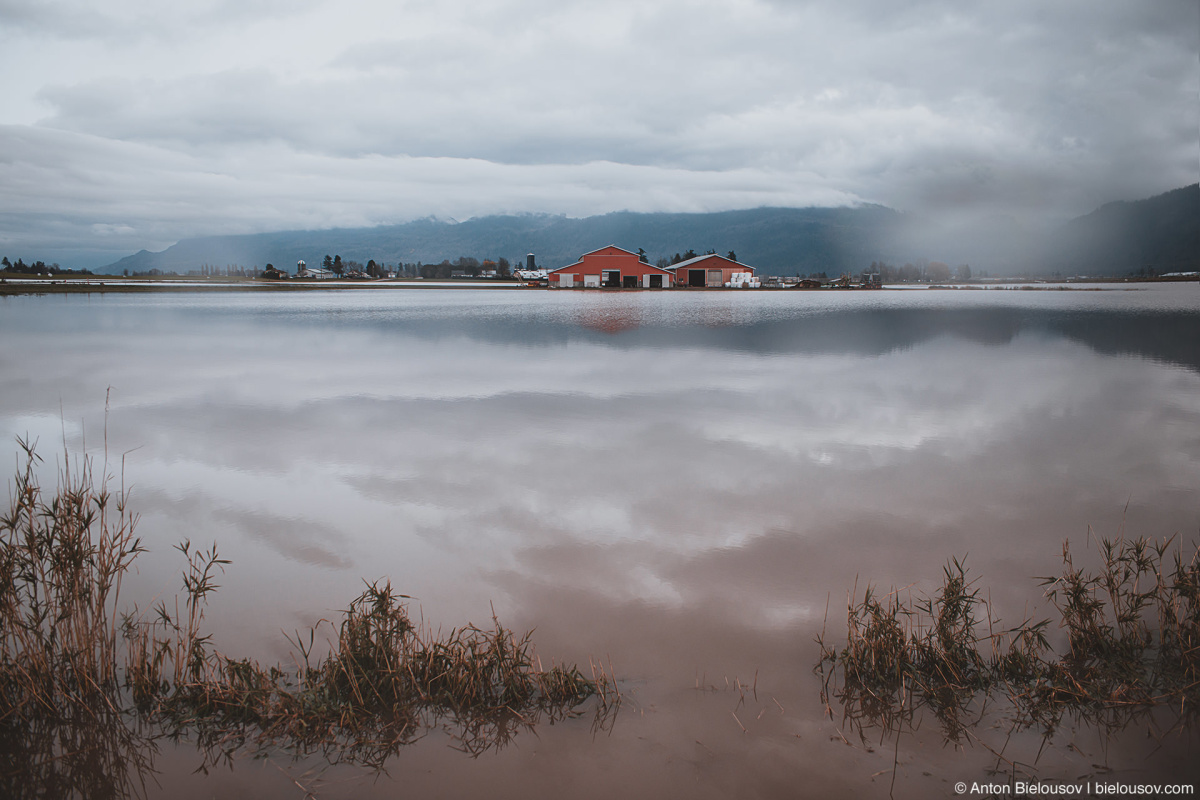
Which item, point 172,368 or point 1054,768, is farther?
point 172,368

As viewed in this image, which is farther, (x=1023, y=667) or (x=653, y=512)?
(x=653, y=512)

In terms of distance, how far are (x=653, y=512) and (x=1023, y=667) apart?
3.42 metres

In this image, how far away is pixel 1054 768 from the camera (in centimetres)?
346

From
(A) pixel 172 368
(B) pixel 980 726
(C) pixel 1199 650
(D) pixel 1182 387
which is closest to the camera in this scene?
(B) pixel 980 726

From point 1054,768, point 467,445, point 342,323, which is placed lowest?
point 1054,768

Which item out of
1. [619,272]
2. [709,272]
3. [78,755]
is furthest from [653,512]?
[709,272]

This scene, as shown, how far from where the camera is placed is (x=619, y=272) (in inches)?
2694

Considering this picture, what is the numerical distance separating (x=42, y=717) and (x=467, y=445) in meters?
5.90

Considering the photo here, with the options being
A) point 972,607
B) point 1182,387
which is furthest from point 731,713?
point 1182,387

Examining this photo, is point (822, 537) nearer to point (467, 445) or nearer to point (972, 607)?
point (972, 607)

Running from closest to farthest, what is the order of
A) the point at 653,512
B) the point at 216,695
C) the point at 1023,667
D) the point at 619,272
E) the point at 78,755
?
the point at 78,755, the point at 216,695, the point at 1023,667, the point at 653,512, the point at 619,272

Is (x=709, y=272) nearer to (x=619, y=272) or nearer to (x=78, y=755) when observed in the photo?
(x=619, y=272)

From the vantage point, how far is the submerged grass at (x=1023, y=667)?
3877mm

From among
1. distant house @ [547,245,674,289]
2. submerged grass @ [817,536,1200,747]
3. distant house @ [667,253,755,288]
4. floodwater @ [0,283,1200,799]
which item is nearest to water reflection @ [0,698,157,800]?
floodwater @ [0,283,1200,799]
